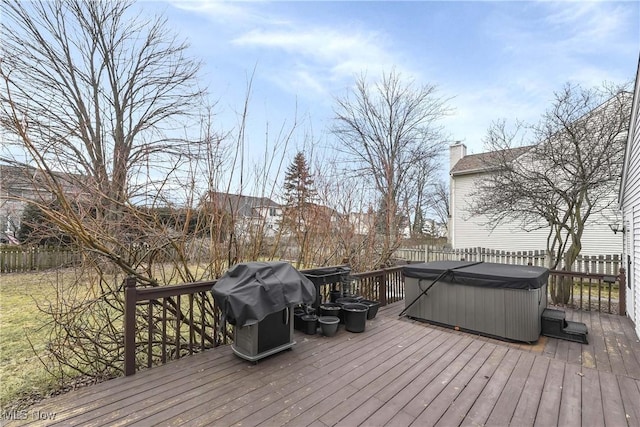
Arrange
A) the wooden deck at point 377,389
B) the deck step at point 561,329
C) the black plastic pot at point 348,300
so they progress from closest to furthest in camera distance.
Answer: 1. the wooden deck at point 377,389
2. the deck step at point 561,329
3. the black plastic pot at point 348,300

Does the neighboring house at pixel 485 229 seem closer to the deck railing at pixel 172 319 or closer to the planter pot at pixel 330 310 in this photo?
the deck railing at pixel 172 319

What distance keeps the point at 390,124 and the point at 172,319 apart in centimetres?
1094

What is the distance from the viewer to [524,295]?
3.89 m

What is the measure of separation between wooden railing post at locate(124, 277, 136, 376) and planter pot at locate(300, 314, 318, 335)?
6.60 feet

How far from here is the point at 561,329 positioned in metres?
4.07

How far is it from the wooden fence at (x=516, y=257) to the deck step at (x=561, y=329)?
116 inches

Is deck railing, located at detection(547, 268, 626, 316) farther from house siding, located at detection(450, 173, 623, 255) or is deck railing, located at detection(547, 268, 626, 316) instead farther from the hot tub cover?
house siding, located at detection(450, 173, 623, 255)

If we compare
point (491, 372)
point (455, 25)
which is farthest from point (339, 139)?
point (491, 372)

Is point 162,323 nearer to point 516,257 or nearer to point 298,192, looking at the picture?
point 298,192

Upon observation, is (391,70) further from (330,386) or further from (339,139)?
(330,386)

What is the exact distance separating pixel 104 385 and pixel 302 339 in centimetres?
209

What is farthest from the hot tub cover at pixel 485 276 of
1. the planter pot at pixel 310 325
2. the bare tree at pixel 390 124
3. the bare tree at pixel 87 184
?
the bare tree at pixel 390 124

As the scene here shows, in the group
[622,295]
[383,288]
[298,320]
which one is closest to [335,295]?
[298,320]

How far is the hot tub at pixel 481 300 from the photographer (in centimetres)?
387
